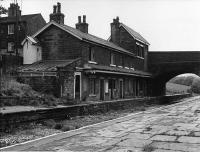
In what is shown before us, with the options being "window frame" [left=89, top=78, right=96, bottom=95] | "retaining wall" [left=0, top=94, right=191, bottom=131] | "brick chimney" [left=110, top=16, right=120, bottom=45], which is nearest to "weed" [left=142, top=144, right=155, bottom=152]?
"retaining wall" [left=0, top=94, right=191, bottom=131]

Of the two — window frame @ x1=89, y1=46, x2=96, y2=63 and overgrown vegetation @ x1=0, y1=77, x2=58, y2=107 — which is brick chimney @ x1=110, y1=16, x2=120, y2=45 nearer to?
window frame @ x1=89, y1=46, x2=96, y2=63

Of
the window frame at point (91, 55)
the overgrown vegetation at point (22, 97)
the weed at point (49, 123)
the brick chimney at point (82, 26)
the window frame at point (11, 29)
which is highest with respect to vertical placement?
the window frame at point (11, 29)

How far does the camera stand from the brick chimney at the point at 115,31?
43.9 metres

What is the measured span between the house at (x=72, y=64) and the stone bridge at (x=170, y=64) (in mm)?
9809

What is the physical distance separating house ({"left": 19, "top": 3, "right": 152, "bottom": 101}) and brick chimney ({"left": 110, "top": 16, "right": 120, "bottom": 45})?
630cm

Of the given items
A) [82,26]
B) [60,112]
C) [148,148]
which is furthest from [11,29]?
[148,148]

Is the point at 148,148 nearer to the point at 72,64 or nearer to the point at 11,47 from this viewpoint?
the point at 72,64

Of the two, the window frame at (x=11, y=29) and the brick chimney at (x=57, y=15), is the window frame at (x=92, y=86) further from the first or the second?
the window frame at (x=11, y=29)

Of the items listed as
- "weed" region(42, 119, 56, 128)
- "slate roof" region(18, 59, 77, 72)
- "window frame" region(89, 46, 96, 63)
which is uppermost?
"window frame" region(89, 46, 96, 63)

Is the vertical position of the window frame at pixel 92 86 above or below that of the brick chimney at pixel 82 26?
below

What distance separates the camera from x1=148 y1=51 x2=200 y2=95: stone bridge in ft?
147

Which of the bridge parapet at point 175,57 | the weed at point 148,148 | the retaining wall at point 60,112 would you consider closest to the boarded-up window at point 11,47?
the bridge parapet at point 175,57

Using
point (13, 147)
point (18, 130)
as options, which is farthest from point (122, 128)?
point (13, 147)

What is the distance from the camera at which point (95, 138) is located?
10.6 metres
